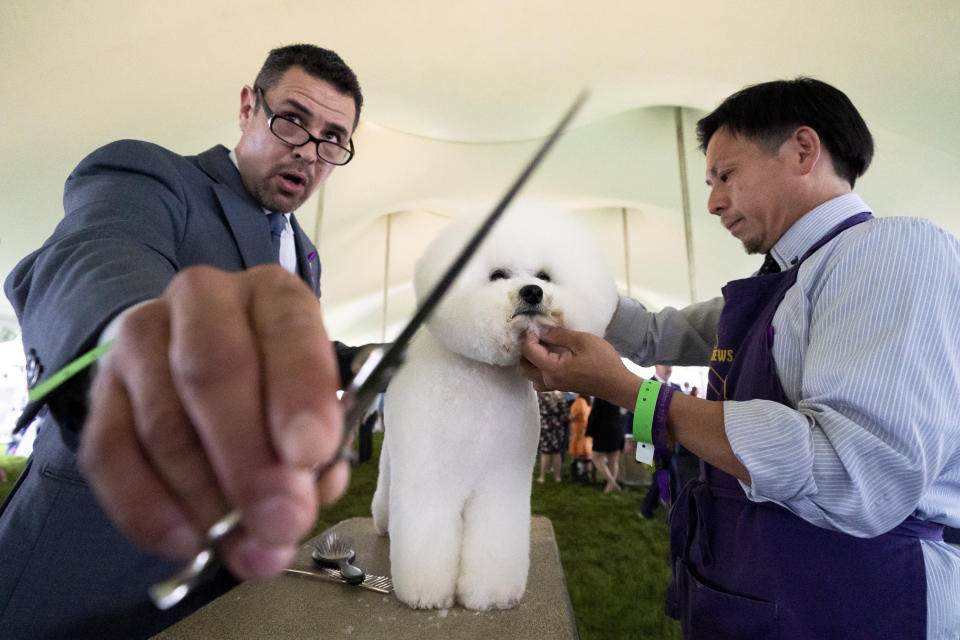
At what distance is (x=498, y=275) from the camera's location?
30.1 inches

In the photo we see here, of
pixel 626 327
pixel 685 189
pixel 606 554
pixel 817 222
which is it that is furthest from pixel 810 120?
pixel 685 189

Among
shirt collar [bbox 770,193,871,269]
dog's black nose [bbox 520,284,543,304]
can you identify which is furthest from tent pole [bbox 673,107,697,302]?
dog's black nose [bbox 520,284,543,304]

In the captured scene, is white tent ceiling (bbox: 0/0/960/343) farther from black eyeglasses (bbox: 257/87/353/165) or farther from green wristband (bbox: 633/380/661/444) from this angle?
Result: green wristband (bbox: 633/380/661/444)

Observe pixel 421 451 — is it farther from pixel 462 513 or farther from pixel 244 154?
pixel 244 154

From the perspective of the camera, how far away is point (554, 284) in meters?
0.74

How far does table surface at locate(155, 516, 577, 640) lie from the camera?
2.22 feet

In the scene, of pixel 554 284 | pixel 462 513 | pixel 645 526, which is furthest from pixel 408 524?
pixel 645 526

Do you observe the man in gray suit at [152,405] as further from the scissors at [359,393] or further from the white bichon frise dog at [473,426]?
the white bichon frise dog at [473,426]

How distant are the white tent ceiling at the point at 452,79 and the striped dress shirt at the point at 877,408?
136 centimetres

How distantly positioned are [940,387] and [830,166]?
41cm

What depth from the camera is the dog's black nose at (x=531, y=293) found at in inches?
26.9

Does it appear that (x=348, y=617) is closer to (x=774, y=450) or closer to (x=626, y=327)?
(x=774, y=450)

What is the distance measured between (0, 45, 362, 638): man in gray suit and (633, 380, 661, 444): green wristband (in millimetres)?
490

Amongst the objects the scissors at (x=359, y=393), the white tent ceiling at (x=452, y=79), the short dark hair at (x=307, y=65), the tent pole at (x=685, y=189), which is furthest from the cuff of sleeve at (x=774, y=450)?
the tent pole at (x=685, y=189)
